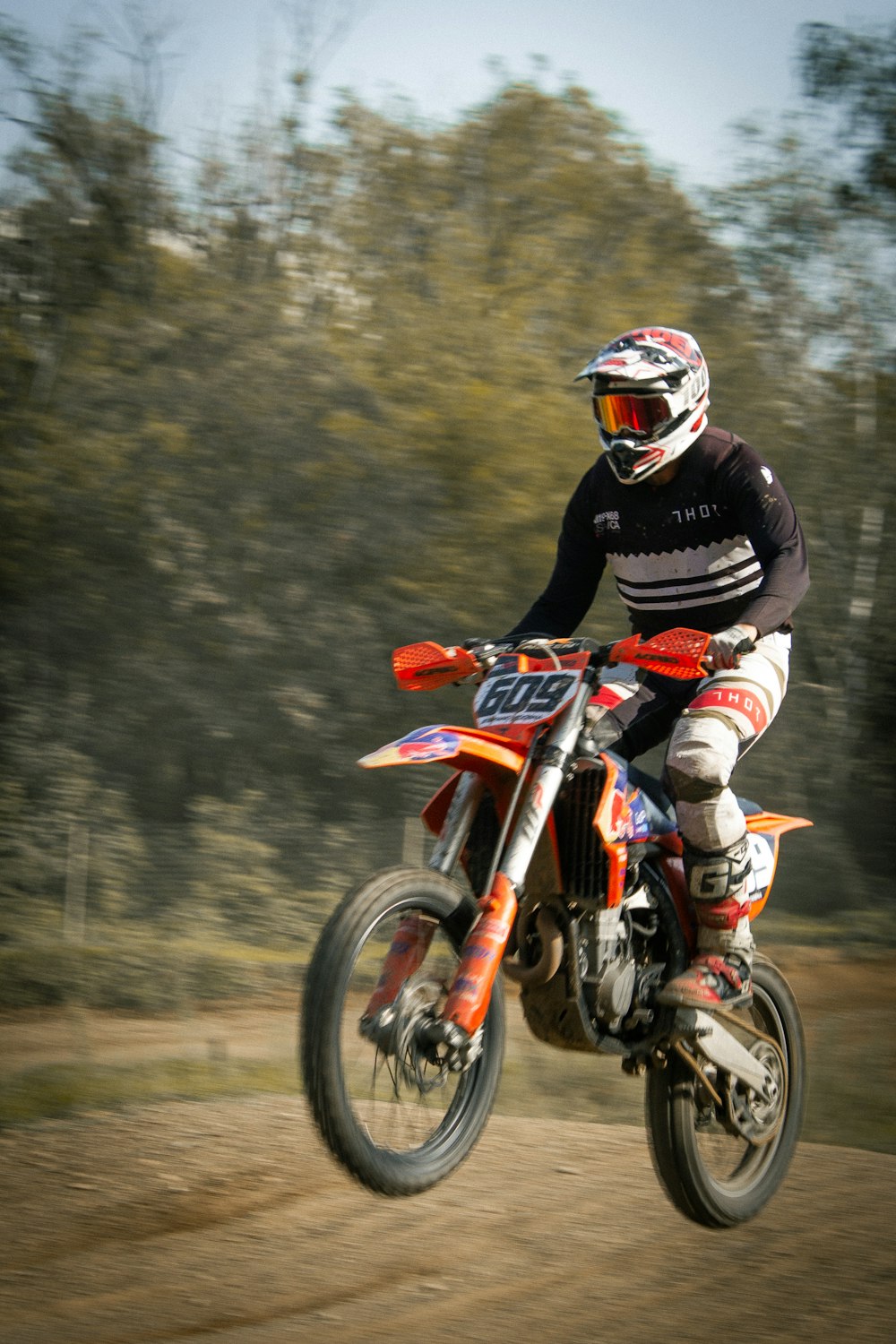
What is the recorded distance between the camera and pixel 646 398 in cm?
445

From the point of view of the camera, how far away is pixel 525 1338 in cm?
382

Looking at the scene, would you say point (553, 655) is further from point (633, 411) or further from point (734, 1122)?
point (734, 1122)

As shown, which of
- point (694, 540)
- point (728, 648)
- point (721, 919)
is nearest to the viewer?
point (728, 648)

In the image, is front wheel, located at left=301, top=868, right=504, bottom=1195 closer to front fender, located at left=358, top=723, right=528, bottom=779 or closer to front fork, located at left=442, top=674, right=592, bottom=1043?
front fork, located at left=442, top=674, right=592, bottom=1043

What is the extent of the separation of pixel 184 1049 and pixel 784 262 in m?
11.3

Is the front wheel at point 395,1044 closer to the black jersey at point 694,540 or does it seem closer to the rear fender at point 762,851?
the rear fender at point 762,851

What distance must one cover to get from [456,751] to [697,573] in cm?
144

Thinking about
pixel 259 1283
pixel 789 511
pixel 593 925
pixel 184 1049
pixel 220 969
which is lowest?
pixel 220 969

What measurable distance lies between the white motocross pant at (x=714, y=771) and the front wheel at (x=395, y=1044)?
2.63 ft

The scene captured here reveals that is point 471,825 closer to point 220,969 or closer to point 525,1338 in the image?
point 525,1338

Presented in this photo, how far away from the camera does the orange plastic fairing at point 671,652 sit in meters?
3.89

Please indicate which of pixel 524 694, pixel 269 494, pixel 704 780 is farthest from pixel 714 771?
pixel 269 494

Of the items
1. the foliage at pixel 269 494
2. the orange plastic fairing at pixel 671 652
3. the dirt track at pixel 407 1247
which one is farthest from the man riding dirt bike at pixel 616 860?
the foliage at pixel 269 494

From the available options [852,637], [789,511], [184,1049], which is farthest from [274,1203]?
[852,637]
